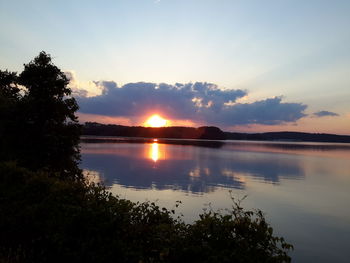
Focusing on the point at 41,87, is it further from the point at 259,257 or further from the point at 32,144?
the point at 259,257

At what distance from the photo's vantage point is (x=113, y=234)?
897 cm

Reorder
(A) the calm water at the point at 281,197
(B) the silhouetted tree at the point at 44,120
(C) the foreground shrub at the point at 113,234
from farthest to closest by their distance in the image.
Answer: (B) the silhouetted tree at the point at 44,120
(A) the calm water at the point at 281,197
(C) the foreground shrub at the point at 113,234

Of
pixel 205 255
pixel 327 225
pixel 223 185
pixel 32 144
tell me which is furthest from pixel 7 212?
pixel 223 185

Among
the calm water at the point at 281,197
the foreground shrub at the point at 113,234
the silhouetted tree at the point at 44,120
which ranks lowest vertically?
the calm water at the point at 281,197

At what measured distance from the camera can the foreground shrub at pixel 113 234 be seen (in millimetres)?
7777

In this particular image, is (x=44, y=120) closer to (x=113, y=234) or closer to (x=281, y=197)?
(x=113, y=234)

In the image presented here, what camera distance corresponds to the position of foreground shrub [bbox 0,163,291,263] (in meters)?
7.78

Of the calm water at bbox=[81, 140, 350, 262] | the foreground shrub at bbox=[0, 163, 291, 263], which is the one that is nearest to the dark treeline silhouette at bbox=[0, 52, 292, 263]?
the foreground shrub at bbox=[0, 163, 291, 263]

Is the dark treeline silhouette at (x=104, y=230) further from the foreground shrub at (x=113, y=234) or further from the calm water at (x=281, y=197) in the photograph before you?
the calm water at (x=281, y=197)

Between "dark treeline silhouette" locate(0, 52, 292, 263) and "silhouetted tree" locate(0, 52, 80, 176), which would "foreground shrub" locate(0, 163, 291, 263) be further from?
"silhouetted tree" locate(0, 52, 80, 176)

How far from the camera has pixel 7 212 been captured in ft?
36.1

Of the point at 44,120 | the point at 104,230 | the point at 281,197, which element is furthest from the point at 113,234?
the point at 281,197

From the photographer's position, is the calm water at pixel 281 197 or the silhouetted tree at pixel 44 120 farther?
the silhouetted tree at pixel 44 120

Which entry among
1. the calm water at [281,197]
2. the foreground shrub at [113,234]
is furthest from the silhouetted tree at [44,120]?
the foreground shrub at [113,234]
